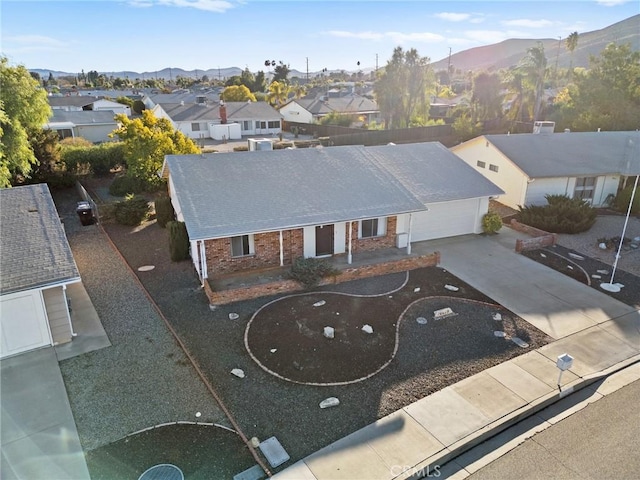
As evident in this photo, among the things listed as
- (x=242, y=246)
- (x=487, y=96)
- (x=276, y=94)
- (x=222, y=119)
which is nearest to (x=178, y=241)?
(x=242, y=246)

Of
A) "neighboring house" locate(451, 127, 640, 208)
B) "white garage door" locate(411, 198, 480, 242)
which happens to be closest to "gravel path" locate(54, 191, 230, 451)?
"white garage door" locate(411, 198, 480, 242)

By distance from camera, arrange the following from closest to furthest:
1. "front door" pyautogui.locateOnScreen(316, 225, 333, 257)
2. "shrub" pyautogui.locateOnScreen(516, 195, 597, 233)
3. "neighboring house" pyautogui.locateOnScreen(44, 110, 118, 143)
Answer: "front door" pyautogui.locateOnScreen(316, 225, 333, 257) < "shrub" pyautogui.locateOnScreen(516, 195, 597, 233) < "neighboring house" pyautogui.locateOnScreen(44, 110, 118, 143)

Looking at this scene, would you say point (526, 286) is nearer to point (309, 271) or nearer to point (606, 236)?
point (309, 271)

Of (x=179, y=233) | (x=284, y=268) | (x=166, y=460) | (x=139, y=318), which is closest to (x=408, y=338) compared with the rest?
(x=284, y=268)

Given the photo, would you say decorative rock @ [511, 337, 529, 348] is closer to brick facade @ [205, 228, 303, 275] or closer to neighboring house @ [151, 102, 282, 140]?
brick facade @ [205, 228, 303, 275]

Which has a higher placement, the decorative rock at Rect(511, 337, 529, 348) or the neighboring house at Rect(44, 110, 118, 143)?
the neighboring house at Rect(44, 110, 118, 143)

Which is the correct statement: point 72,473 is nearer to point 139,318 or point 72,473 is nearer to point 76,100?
point 139,318

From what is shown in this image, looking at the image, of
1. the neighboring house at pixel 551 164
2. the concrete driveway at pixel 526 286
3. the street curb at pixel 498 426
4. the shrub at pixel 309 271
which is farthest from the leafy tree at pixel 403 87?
the street curb at pixel 498 426

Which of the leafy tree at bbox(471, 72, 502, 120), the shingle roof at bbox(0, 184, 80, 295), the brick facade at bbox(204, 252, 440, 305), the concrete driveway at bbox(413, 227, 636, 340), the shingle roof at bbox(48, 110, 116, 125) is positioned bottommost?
the concrete driveway at bbox(413, 227, 636, 340)

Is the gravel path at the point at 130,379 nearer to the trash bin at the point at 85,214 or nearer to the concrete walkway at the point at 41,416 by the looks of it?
the concrete walkway at the point at 41,416
